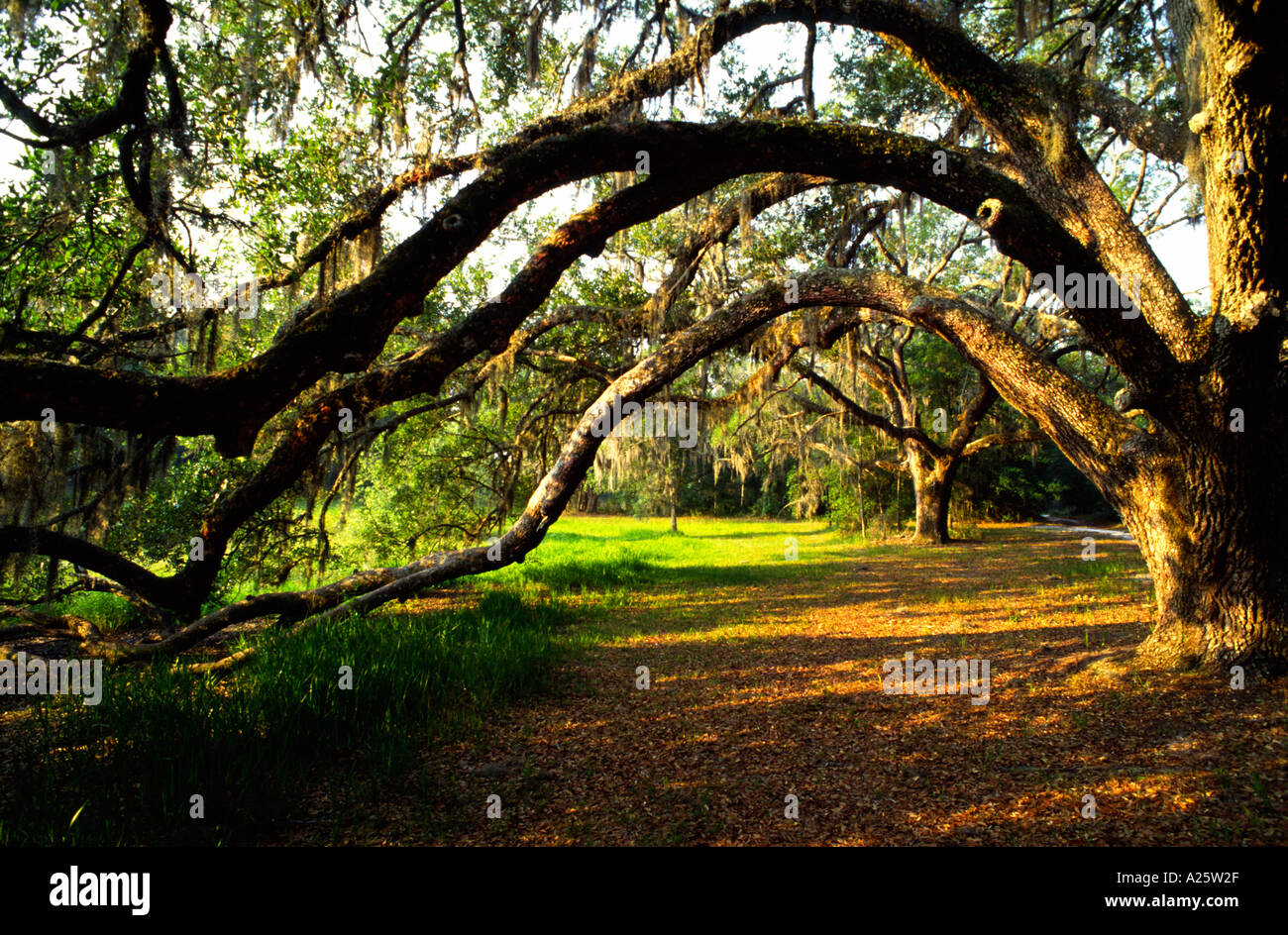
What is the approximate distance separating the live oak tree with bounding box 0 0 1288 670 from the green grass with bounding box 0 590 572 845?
89cm

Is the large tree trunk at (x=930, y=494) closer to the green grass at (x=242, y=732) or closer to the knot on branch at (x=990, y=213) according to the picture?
the knot on branch at (x=990, y=213)

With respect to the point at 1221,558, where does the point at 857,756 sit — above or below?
below

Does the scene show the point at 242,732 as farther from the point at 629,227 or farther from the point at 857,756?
the point at 629,227

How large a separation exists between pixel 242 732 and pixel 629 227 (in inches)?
166

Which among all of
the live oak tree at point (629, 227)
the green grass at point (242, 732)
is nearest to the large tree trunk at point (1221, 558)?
the live oak tree at point (629, 227)

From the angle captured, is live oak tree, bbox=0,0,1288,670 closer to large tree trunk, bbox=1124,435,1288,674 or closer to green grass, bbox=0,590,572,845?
large tree trunk, bbox=1124,435,1288,674

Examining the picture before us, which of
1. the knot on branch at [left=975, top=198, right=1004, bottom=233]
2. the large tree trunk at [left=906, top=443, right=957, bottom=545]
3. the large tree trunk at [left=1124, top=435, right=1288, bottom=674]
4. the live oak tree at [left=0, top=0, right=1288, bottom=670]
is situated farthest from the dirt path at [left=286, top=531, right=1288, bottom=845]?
the large tree trunk at [left=906, top=443, right=957, bottom=545]

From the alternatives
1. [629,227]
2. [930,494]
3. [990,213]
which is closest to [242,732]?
[629,227]

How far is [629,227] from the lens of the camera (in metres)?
4.77

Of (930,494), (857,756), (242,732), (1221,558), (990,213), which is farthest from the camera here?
(930,494)

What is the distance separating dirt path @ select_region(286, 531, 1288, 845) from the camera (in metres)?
2.73

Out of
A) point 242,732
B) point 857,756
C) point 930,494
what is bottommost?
point 857,756

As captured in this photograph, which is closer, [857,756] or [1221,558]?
[857,756]
